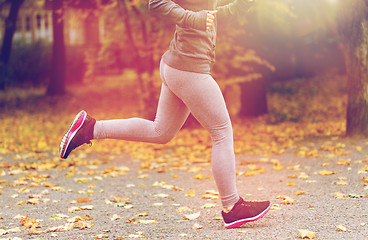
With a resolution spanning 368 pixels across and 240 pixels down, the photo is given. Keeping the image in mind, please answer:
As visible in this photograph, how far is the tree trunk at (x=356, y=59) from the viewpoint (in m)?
7.32

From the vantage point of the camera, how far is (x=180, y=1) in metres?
3.37

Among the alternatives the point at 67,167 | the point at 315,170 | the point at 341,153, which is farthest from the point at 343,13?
the point at 67,167

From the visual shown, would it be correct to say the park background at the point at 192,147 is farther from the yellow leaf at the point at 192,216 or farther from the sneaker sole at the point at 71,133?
the sneaker sole at the point at 71,133

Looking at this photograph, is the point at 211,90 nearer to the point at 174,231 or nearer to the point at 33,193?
the point at 174,231

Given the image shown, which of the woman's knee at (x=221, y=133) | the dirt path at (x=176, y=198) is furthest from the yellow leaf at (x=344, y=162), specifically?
the woman's knee at (x=221, y=133)

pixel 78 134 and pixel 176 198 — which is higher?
pixel 78 134

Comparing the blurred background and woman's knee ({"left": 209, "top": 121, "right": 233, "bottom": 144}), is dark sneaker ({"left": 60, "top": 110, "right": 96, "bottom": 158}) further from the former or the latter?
the blurred background

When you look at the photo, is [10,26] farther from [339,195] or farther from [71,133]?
[339,195]

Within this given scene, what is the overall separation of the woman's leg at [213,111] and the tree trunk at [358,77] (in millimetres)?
4576

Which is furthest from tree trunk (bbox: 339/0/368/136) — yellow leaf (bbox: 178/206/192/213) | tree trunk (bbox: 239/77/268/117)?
tree trunk (bbox: 239/77/268/117)

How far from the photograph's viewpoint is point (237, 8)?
132 inches

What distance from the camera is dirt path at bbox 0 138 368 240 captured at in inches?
142

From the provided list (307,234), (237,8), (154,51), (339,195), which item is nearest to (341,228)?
(307,234)

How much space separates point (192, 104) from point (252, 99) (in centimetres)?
906
